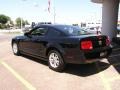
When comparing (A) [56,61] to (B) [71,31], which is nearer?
(A) [56,61]

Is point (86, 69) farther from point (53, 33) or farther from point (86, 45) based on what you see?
point (53, 33)

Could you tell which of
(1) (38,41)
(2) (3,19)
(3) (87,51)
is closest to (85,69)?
(3) (87,51)

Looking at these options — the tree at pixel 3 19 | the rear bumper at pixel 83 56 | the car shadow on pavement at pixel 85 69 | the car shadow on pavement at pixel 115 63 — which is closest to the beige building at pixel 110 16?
the car shadow on pavement at pixel 115 63

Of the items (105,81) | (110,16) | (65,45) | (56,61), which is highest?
(110,16)

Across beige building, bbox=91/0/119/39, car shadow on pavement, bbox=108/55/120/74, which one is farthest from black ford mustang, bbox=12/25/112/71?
beige building, bbox=91/0/119/39

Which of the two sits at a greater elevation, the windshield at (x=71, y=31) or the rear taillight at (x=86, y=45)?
the windshield at (x=71, y=31)

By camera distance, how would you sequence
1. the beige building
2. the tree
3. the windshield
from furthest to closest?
the tree, the beige building, the windshield

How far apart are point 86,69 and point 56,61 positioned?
1.09 meters

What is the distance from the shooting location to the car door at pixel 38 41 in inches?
295

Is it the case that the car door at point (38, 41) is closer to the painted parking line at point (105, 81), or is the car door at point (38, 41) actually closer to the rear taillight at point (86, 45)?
the rear taillight at point (86, 45)

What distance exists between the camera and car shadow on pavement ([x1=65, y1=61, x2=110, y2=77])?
6707 millimetres

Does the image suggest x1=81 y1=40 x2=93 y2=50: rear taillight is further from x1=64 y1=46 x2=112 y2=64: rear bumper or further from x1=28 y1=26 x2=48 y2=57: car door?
x1=28 y1=26 x2=48 y2=57: car door

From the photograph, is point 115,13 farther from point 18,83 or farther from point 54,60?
point 18,83

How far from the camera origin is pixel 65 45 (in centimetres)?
651
